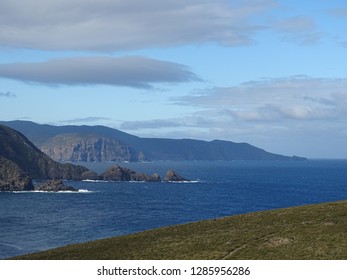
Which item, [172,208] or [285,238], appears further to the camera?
[172,208]

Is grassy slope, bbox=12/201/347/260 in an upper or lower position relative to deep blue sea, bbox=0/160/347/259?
upper

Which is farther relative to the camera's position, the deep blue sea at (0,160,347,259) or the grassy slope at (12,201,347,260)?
the deep blue sea at (0,160,347,259)

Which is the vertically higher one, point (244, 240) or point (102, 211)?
point (244, 240)

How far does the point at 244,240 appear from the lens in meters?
35.8

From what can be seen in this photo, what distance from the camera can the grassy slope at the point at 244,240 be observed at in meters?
31.8

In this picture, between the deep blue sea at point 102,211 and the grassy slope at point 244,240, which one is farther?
the deep blue sea at point 102,211

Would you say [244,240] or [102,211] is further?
[102,211]

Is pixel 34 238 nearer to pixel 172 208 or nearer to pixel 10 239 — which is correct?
pixel 10 239

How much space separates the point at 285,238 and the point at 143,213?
103529mm

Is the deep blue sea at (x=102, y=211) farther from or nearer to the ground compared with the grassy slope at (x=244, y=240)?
nearer to the ground

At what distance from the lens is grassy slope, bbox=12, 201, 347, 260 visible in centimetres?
3178

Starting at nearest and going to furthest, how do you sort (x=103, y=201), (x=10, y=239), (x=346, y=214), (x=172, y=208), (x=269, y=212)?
(x=346, y=214) < (x=269, y=212) < (x=10, y=239) < (x=172, y=208) < (x=103, y=201)

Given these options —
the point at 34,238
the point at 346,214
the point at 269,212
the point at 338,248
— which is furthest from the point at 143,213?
the point at 338,248
